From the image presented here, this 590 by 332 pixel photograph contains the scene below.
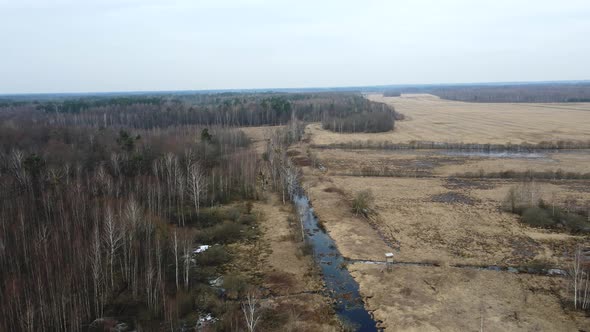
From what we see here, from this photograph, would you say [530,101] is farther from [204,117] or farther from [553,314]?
[553,314]

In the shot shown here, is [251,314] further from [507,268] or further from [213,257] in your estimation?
[507,268]

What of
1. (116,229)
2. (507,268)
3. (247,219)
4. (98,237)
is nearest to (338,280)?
(507,268)

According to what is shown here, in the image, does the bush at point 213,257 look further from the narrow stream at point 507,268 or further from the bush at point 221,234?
the narrow stream at point 507,268

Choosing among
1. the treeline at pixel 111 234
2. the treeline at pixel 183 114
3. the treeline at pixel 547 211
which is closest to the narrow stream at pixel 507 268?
A: the treeline at pixel 547 211

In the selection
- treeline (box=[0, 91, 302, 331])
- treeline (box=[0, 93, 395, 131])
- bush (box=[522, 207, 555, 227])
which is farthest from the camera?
treeline (box=[0, 93, 395, 131])

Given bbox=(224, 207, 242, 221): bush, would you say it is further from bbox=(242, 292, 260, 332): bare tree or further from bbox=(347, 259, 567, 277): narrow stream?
bbox=(242, 292, 260, 332): bare tree

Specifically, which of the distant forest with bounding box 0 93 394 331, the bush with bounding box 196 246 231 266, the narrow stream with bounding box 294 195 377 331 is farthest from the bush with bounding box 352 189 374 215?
the bush with bounding box 196 246 231 266

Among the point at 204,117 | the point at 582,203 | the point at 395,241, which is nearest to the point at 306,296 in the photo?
the point at 395,241

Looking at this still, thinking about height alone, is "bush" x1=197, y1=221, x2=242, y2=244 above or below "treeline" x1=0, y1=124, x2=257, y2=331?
below
